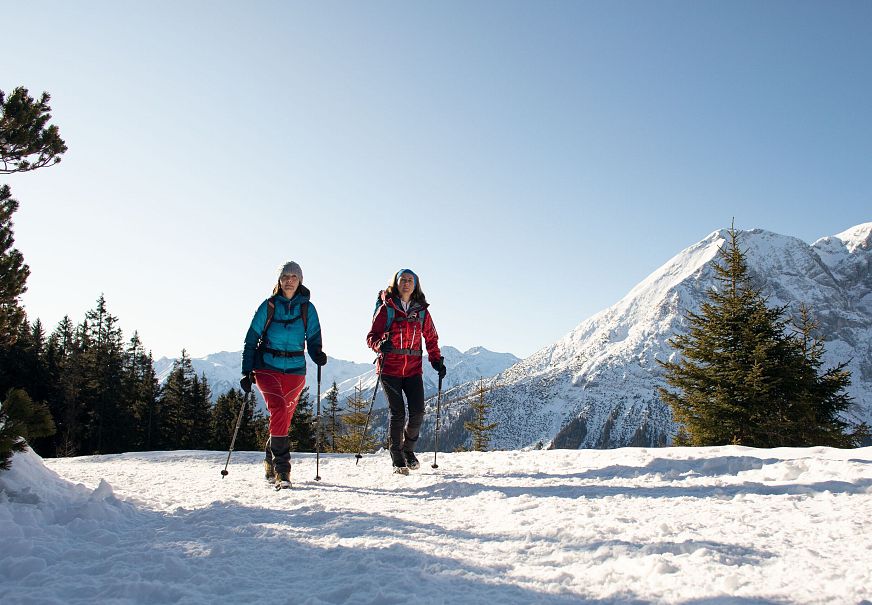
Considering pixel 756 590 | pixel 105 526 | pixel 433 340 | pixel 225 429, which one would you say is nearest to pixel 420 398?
pixel 433 340

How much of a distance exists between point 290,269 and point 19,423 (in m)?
3.36

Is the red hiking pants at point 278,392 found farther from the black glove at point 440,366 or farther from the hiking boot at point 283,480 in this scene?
the black glove at point 440,366

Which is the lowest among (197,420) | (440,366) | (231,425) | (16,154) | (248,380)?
(231,425)

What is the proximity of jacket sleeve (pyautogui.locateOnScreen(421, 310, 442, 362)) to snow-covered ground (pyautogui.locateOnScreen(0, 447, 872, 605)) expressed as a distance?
6.64 feet

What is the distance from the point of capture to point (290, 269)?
6.96m

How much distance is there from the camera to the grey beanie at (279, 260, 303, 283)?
273 inches

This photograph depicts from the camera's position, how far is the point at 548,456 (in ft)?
26.9

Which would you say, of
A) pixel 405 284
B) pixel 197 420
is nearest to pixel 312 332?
pixel 405 284

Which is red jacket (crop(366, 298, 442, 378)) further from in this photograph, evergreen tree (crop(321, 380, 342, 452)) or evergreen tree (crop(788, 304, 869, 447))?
evergreen tree (crop(788, 304, 869, 447))

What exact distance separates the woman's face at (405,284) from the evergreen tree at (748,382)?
424 inches

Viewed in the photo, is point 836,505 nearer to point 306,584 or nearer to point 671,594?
point 671,594

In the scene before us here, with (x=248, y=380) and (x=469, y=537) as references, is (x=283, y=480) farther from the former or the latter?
(x=469, y=537)

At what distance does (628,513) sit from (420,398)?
367 cm

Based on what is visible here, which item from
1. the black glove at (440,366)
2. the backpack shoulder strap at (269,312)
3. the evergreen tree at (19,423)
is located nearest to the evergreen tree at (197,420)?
the black glove at (440,366)
